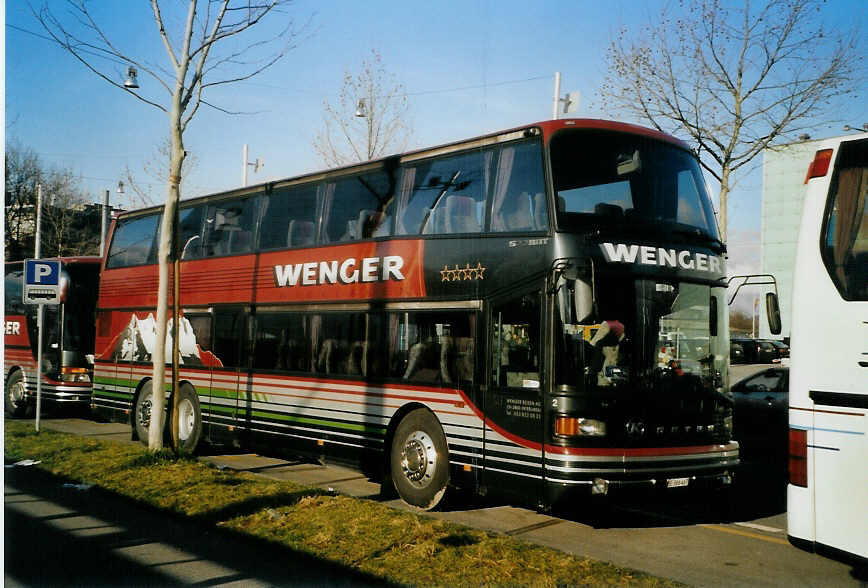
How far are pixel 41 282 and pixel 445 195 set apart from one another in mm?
8442

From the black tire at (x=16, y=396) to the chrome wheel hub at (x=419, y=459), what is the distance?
1338cm

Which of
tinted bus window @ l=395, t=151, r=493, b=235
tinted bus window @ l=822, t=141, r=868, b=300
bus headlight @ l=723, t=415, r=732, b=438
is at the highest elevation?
tinted bus window @ l=395, t=151, r=493, b=235

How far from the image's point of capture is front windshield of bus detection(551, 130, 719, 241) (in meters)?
8.71

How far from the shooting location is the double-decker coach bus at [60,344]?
63.3 ft

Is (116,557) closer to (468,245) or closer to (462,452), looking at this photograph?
(462,452)

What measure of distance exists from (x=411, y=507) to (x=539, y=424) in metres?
2.29

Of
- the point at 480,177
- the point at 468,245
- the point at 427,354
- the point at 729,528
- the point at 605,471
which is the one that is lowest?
the point at 729,528

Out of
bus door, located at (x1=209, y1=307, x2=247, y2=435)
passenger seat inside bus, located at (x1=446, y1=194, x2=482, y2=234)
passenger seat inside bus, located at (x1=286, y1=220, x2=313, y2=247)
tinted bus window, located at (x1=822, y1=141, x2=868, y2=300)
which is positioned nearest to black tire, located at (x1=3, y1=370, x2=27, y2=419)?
bus door, located at (x1=209, y1=307, x2=247, y2=435)

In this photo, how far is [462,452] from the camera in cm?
942

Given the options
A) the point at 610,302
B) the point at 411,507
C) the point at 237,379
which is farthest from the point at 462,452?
the point at 237,379

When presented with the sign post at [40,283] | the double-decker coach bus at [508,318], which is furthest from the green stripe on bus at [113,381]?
the double-decker coach bus at [508,318]

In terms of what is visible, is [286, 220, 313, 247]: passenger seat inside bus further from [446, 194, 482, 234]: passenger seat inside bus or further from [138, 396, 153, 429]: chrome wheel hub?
[138, 396, 153, 429]: chrome wheel hub

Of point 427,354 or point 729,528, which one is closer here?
point 729,528

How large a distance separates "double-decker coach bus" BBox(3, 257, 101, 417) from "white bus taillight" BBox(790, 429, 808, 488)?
16.4m
